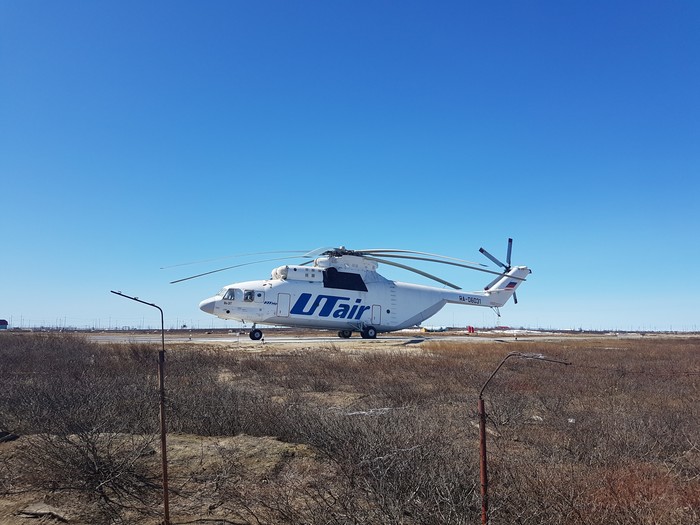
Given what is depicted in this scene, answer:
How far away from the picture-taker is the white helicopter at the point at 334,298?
30.0 meters

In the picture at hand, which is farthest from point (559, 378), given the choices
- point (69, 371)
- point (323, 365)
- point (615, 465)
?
point (69, 371)

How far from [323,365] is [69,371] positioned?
273 inches

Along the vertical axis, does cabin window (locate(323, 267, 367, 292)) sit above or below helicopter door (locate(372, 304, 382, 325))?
above

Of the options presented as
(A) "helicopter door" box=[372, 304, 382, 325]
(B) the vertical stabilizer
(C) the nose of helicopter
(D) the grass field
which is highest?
(B) the vertical stabilizer

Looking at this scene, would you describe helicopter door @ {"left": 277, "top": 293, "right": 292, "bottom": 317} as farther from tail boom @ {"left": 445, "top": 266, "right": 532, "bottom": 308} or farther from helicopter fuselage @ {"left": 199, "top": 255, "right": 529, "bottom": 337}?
tail boom @ {"left": 445, "top": 266, "right": 532, "bottom": 308}

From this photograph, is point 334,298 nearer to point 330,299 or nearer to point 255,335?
point 330,299

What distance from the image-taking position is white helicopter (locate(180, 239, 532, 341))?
98.3ft

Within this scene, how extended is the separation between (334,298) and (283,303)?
3375mm

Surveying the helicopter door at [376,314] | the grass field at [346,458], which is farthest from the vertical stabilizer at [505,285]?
the grass field at [346,458]

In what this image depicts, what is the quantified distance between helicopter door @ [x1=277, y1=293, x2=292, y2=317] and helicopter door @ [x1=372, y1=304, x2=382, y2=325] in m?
6.18

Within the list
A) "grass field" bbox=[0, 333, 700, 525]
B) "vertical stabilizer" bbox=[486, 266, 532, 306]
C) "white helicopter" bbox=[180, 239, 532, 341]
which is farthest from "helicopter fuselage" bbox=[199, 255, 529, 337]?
"grass field" bbox=[0, 333, 700, 525]

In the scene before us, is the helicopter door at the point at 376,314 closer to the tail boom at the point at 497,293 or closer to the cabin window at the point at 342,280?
the cabin window at the point at 342,280

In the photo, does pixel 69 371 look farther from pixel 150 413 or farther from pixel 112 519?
pixel 112 519

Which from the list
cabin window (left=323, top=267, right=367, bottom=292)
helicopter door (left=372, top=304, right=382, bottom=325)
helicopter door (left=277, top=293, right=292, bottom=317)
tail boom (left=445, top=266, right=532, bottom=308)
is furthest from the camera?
tail boom (left=445, top=266, right=532, bottom=308)
